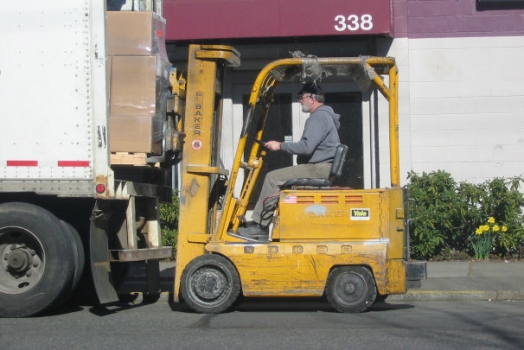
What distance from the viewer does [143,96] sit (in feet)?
27.5

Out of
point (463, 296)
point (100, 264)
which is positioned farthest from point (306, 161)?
point (463, 296)

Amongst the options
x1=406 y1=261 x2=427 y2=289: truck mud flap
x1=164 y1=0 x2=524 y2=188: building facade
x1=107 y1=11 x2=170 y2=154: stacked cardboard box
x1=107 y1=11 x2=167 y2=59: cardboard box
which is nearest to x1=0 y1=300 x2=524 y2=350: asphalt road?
x1=406 y1=261 x2=427 y2=289: truck mud flap

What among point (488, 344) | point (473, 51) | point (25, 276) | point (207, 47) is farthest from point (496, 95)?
point (25, 276)

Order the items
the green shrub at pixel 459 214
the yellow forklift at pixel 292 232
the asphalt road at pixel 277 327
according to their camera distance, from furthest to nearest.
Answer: the green shrub at pixel 459 214 → the yellow forklift at pixel 292 232 → the asphalt road at pixel 277 327

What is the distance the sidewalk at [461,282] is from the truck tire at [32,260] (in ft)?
6.11

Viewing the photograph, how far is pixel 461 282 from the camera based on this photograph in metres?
10.6

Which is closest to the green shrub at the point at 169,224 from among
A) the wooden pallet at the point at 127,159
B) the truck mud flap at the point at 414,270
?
the wooden pallet at the point at 127,159

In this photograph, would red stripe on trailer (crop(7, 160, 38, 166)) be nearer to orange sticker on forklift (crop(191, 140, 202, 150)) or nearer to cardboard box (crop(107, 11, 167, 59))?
cardboard box (crop(107, 11, 167, 59))

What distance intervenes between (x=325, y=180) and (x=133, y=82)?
→ 2.10m

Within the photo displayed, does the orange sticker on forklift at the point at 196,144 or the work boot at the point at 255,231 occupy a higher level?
the orange sticker on forklift at the point at 196,144

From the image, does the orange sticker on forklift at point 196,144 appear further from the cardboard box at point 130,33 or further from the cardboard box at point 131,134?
the cardboard box at point 130,33

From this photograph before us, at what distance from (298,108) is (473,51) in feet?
9.24

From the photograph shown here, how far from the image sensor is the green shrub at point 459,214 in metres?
12.7

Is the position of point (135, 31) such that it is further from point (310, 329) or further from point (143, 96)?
point (310, 329)
